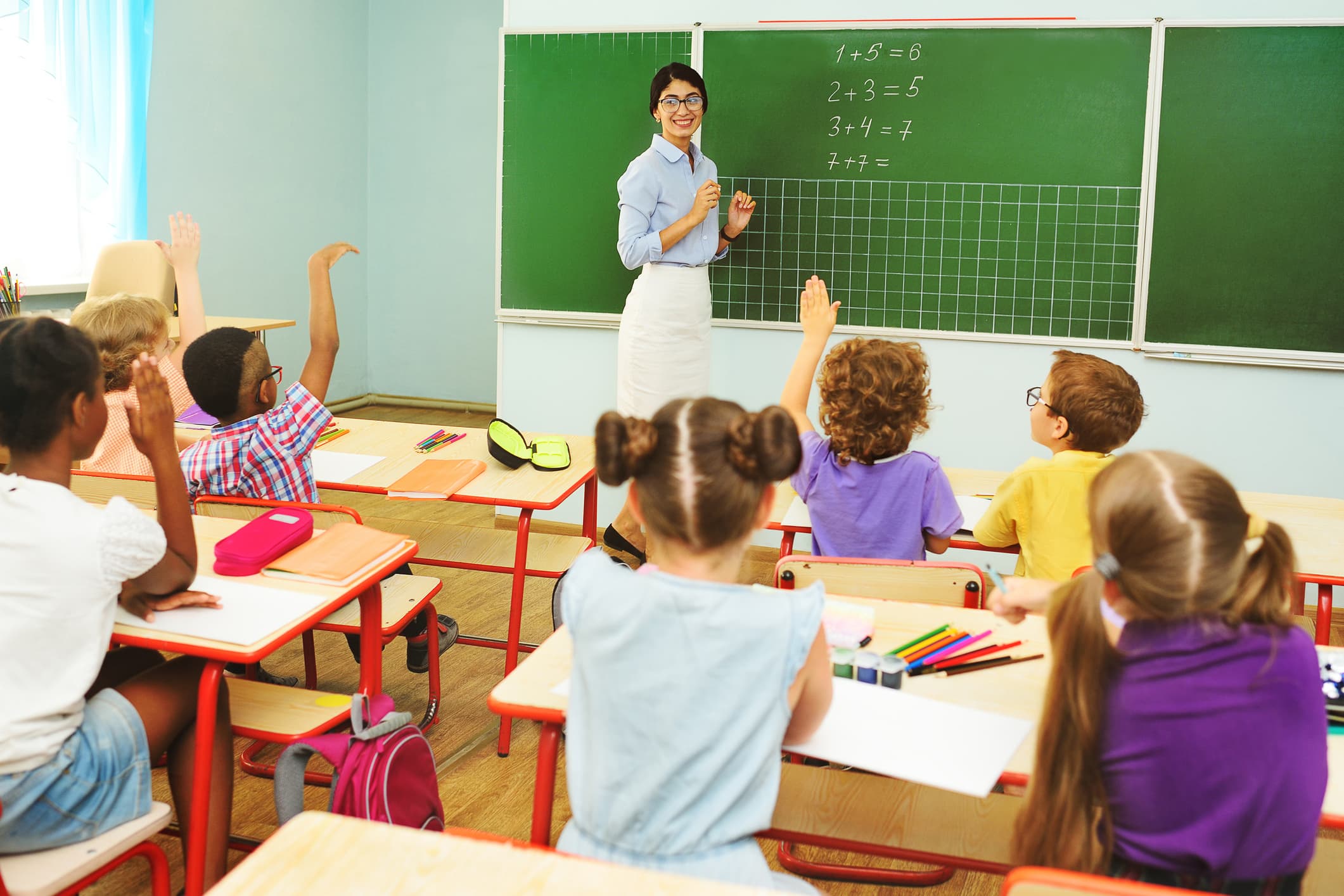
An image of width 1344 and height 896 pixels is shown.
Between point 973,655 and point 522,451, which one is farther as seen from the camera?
point 522,451

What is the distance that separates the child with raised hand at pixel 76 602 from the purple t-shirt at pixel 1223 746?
133 centimetres

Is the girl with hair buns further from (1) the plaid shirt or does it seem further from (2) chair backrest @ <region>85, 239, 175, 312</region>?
(2) chair backrest @ <region>85, 239, 175, 312</region>

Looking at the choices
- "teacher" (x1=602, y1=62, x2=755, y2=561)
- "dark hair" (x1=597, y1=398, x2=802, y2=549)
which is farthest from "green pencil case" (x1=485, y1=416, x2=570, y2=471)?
"dark hair" (x1=597, y1=398, x2=802, y2=549)

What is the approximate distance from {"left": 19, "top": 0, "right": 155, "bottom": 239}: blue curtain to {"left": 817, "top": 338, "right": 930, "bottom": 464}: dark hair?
3798 millimetres

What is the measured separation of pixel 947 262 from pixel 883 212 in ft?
0.94

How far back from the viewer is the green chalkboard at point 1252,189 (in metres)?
3.59

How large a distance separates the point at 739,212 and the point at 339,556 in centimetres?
244

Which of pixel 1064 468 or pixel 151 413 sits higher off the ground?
pixel 151 413

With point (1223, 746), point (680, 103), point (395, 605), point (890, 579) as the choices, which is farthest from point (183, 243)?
point (1223, 746)

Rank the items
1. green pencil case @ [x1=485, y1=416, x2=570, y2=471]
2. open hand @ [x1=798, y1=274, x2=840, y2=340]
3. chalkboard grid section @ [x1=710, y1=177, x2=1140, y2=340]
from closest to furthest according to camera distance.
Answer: open hand @ [x1=798, y1=274, x2=840, y2=340]
green pencil case @ [x1=485, y1=416, x2=570, y2=471]
chalkboard grid section @ [x1=710, y1=177, x2=1140, y2=340]

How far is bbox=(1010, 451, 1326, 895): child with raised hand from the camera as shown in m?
1.15

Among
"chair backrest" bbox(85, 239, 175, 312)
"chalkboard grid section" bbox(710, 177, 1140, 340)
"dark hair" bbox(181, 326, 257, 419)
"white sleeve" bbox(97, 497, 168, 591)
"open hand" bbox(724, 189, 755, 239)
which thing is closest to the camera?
"white sleeve" bbox(97, 497, 168, 591)

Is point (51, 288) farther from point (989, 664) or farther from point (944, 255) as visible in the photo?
point (989, 664)

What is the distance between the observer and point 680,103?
3.70m
